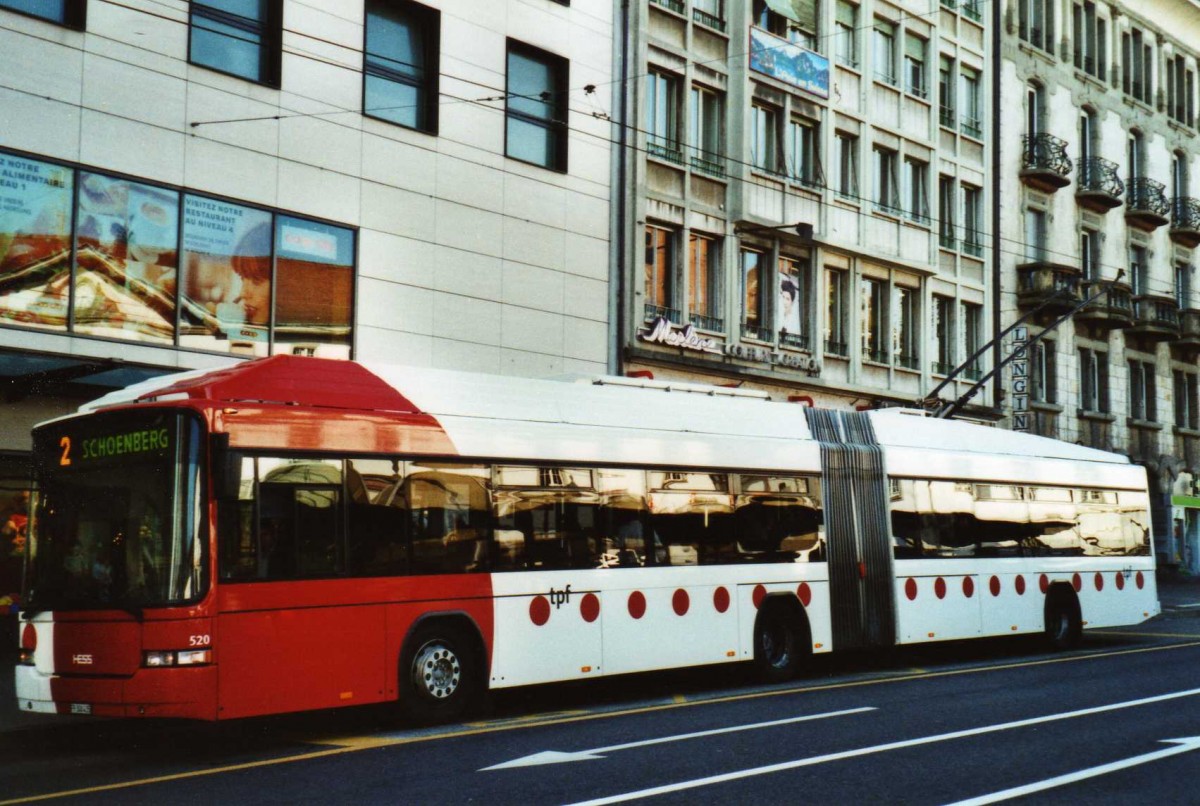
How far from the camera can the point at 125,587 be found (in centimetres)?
1177

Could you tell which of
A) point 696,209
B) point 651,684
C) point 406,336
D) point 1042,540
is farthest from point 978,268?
point 651,684

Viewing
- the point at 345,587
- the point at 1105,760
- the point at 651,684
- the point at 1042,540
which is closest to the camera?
the point at 1105,760

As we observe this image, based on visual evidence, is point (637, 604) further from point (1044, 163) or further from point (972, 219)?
point (1044, 163)

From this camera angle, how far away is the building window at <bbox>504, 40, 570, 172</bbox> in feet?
82.1

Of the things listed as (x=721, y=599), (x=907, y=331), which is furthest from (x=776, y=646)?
(x=907, y=331)

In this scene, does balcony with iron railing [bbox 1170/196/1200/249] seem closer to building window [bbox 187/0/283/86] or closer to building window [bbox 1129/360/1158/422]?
building window [bbox 1129/360/1158/422]

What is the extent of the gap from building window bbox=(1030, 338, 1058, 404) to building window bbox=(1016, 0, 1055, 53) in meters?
8.20

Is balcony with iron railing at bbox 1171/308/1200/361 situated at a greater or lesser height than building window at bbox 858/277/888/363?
greater

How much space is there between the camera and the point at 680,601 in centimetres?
1602

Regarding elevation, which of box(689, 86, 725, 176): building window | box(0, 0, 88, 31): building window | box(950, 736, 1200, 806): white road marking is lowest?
box(950, 736, 1200, 806): white road marking

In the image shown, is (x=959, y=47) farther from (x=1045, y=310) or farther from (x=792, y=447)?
(x=792, y=447)

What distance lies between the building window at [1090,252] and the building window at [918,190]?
8780 mm

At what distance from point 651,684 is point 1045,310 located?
26.2m

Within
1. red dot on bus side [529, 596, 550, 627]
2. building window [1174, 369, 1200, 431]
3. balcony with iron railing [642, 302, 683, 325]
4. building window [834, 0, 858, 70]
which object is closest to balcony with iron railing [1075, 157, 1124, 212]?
building window [1174, 369, 1200, 431]
